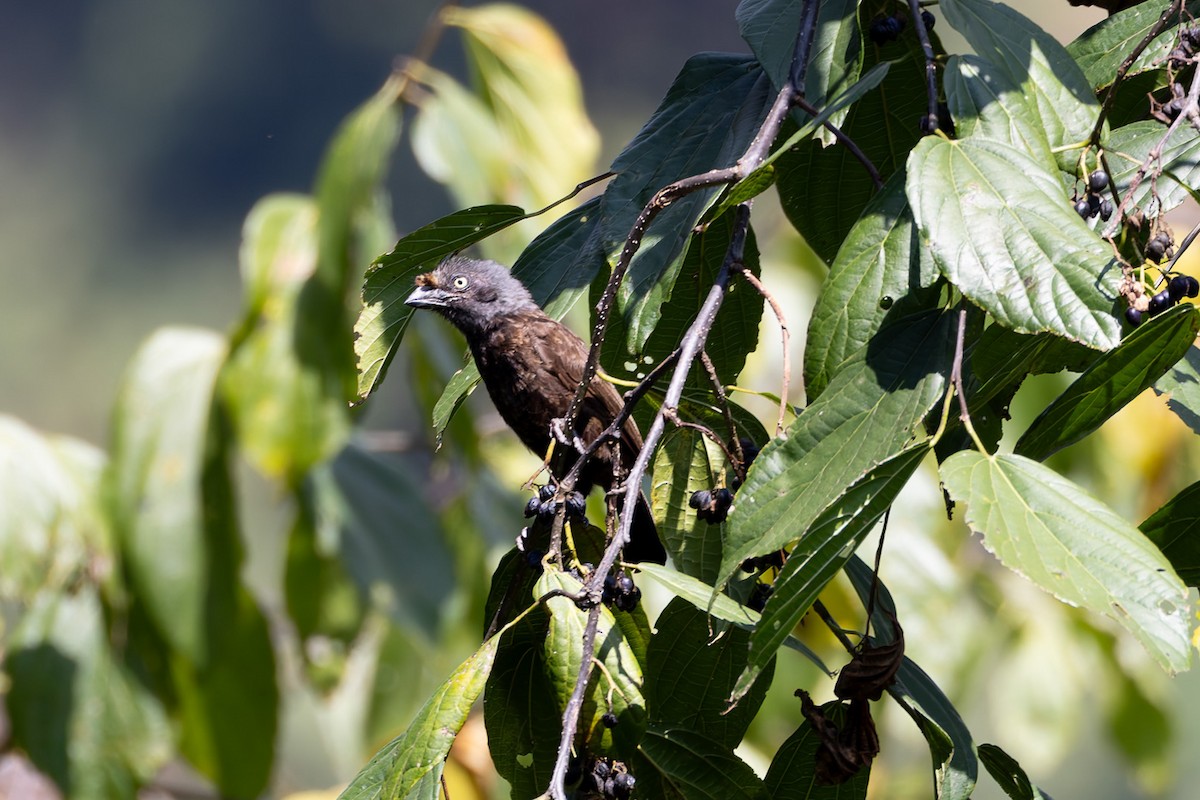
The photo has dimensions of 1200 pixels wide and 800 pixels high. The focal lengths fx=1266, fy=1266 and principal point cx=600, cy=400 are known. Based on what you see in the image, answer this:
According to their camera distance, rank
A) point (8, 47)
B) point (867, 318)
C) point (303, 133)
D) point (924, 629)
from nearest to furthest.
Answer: point (867, 318) < point (924, 629) < point (303, 133) < point (8, 47)

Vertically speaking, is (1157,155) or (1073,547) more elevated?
(1157,155)

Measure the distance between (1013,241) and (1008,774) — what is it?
78 centimetres

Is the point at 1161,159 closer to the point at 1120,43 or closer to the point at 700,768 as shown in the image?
the point at 1120,43

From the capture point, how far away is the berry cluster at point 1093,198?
6.02 feet

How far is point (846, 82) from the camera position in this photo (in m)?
A: 1.90

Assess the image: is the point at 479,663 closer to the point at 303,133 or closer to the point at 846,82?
the point at 846,82

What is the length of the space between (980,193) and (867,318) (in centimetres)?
24

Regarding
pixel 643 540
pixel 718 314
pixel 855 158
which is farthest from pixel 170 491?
pixel 855 158

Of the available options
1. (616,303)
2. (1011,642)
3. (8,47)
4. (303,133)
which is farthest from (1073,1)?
(8,47)

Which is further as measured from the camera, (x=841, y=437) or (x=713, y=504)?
(x=713, y=504)

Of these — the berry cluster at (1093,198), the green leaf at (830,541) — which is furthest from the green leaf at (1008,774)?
the berry cluster at (1093,198)

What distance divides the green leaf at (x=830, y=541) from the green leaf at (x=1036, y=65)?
68 cm

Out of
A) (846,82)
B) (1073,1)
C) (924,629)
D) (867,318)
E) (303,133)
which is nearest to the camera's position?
(867,318)

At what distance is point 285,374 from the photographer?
4.13 m
